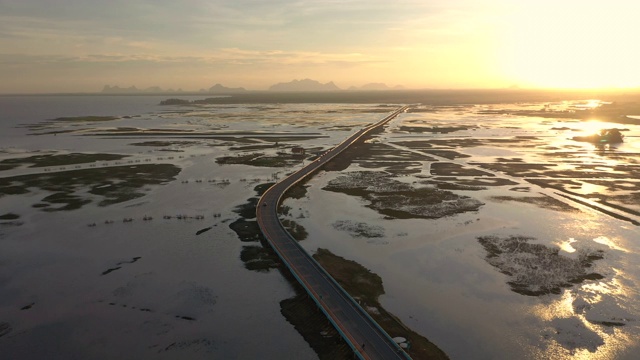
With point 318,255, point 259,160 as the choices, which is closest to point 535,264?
point 318,255

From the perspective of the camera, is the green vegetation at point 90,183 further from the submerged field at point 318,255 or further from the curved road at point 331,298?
the curved road at point 331,298

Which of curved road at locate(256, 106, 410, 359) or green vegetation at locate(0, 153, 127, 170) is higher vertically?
green vegetation at locate(0, 153, 127, 170)

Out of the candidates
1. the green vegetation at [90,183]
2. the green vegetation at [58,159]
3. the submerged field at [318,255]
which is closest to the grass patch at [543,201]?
the submerged field at [318,255]

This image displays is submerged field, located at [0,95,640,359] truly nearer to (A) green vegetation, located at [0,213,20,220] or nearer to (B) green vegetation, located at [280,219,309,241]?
(A) green vegetation, located at [0,213,20,220]

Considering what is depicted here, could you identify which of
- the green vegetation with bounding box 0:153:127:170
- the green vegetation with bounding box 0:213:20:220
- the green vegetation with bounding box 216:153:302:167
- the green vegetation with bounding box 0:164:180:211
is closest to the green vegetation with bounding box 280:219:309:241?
the green vegetation with bounding box 0:164:180:211

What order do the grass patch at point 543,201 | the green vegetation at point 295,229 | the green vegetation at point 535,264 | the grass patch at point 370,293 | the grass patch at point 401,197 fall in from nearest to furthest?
the grass patch at point 370,293, the green vegetation at point 535,264, the green vegetation at point 295,229, the grass patch at point 401,197, the grass patch at point 543,201

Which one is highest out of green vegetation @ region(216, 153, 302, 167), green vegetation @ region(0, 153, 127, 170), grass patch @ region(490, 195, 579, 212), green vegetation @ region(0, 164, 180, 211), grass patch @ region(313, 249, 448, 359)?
green vegetation @ region(0, 153, 127, 170)

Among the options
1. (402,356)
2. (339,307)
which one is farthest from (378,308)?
(402,356)
